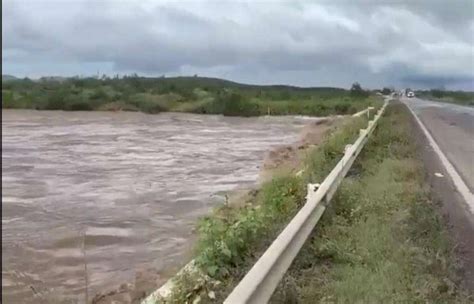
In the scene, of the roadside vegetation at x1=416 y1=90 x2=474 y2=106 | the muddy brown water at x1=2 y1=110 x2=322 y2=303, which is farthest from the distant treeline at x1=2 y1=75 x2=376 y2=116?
the muddy brown water at x1=2 y1=110 x2=322 y2=303

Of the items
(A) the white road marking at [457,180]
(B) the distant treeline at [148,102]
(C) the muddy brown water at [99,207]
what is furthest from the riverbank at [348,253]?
(B) the distant treeline at [148,102]

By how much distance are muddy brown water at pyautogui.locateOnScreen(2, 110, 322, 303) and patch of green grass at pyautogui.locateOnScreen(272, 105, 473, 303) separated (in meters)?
2.80

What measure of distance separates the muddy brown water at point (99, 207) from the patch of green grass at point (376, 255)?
2804 mm

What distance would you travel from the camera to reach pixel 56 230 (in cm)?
1185

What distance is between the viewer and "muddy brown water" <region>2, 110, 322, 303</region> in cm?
916

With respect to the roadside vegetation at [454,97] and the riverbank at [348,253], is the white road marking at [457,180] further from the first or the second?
the roadside vegetation at [454,97]

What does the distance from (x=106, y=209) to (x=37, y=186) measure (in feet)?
14.3

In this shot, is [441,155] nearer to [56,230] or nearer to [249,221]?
[56,230]

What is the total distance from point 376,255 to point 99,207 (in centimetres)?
896

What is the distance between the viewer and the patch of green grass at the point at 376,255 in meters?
5.29

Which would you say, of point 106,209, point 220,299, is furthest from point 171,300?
point 106,209

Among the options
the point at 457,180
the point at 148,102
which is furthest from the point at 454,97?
the point at 457,180

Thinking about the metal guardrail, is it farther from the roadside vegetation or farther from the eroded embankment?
the roadside vegetation

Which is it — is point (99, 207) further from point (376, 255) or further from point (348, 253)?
point (376, 255)
